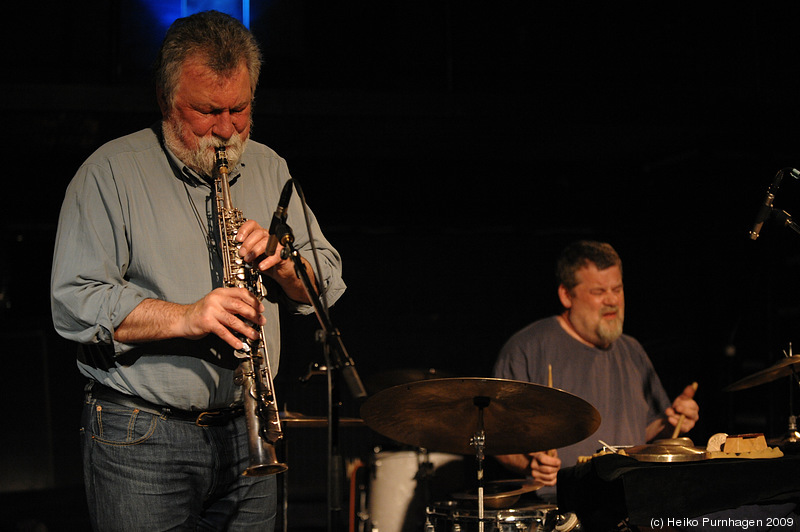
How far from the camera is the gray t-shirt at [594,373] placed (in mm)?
4668

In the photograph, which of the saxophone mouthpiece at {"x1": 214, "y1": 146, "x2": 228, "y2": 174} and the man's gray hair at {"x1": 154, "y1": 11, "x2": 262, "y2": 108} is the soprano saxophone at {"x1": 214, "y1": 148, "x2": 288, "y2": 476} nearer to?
the saxophone mouthpiece at {"x1": 214, "y1": 146, "x2": 228, "y2": 174}

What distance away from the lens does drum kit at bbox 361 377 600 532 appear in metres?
3.08

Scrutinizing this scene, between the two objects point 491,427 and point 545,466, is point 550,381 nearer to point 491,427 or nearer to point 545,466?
point 545,466

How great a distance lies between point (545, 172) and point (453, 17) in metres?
1.40

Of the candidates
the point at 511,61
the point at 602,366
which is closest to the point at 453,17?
the point at 511,61

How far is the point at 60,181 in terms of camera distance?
6.19 meters

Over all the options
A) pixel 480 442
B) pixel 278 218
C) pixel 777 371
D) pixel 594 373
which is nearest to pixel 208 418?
pixel 278 218

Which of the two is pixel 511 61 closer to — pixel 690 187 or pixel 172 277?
pixel 690 187

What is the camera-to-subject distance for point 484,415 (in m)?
3.29

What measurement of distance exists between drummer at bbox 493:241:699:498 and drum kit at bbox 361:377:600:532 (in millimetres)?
1135

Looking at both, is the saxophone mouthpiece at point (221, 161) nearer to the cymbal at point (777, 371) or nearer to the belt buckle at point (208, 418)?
the belt buckle at point (208, 418)

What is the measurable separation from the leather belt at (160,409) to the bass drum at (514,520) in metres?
1.52

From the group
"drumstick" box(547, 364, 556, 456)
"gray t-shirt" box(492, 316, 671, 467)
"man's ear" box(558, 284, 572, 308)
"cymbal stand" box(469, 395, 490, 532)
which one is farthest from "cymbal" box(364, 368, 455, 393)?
"cymbal stand" box(469, 395, 490, 532)

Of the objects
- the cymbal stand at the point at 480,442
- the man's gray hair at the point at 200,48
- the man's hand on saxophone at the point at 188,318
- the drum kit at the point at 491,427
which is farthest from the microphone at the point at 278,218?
the cymbal stand at the point at 480,442
